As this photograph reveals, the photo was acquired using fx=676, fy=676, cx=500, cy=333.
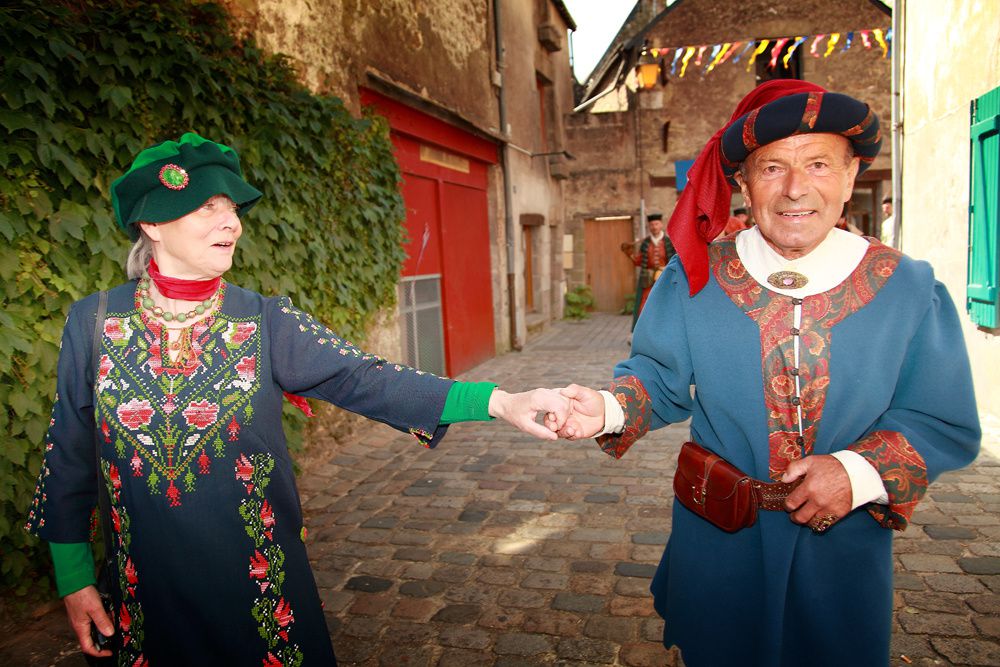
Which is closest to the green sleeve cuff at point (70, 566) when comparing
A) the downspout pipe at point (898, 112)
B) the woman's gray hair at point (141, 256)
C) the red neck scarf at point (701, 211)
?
the woman's gray hair at point (141, 256)

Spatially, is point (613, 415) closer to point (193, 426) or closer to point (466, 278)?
point (193, 426)

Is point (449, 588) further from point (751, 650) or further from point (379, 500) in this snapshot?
point (751, 650)

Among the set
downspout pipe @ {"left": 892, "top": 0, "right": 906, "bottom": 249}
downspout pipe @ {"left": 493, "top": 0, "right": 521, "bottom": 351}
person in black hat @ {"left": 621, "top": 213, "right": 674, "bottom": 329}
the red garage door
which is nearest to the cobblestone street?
the red garage door

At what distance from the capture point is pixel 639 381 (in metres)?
1.92

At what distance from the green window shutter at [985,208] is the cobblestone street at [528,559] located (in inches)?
47.9

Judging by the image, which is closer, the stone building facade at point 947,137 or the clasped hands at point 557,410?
the clasped hands at point 557,410

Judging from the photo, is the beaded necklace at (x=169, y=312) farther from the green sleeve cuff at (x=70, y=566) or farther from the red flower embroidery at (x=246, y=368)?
the green sleeve cuff at (x=70, y=566)

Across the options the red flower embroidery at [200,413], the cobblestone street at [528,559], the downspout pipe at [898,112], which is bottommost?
the cobblestone street at [528,559]

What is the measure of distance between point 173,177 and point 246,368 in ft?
1.72

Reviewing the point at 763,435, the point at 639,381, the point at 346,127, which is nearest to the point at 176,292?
the point at 639,381

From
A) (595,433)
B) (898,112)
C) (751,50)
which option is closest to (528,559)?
(595,433)

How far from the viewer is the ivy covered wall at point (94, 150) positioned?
2.91 meters

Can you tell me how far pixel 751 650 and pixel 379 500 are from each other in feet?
10.4

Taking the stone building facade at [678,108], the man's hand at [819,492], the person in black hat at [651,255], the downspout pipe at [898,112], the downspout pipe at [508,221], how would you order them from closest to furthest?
the man's hand at [819,492], the downspout pipe at [898,112], the person in black hat at [651,255], the downspout pipe at [508,221], the stone building facade at [678,108]
